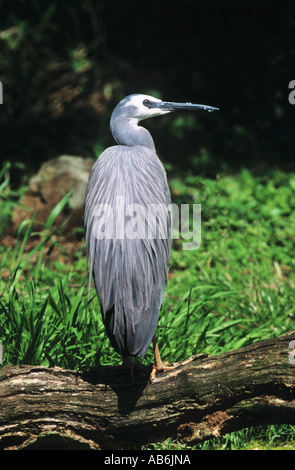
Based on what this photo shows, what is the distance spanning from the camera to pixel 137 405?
2982mm

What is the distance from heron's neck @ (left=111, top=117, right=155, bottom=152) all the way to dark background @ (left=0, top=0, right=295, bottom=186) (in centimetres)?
325

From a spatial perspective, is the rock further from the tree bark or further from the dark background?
the tree bark

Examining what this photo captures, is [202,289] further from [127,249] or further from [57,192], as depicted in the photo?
[57,192]

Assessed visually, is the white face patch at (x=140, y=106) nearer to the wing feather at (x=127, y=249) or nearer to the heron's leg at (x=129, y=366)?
the wing feather at (x=127, y=249)

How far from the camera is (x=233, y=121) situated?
7.70m

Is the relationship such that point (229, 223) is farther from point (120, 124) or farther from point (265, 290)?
point (120, 124)

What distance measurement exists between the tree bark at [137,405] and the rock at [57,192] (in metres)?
2.81

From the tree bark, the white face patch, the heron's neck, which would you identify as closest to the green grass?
the tree bark

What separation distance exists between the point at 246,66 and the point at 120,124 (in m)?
4.83

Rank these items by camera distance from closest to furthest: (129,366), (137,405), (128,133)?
(137,405) < (129,366) < (128,133)

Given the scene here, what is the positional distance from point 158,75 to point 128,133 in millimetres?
5074

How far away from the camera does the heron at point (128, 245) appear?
2.92 metres

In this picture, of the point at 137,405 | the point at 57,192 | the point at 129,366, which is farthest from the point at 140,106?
the point at 57,192
